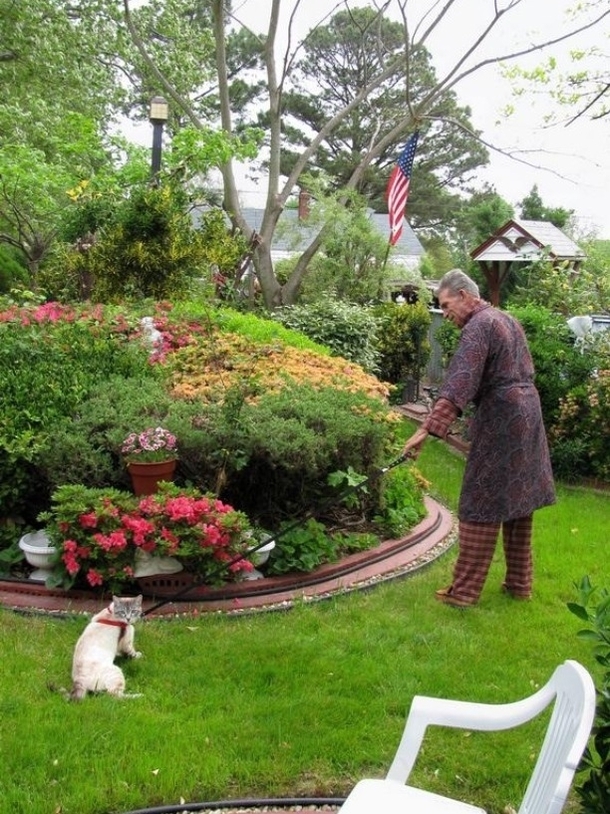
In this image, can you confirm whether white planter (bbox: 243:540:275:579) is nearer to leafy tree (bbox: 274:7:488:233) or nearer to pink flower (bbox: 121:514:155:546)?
pink flower (bbox: 121:514:155:546)

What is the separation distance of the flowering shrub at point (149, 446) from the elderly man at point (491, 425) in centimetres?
153

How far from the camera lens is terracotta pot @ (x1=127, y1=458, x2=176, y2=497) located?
4.80 meters

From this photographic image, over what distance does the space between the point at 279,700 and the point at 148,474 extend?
6.04ft

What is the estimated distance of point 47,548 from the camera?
15.1 feet

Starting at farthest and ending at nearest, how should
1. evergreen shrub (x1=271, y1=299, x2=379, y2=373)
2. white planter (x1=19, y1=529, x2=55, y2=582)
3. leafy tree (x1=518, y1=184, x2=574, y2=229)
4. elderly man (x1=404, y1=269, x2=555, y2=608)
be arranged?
1. leafy tree (x1=518, y1=184, x2=574, y2=229)
2. evergreen shrub (x1=271, y1=299, x2=379, y2=373)
3. white planter (x1=19, y1=529, x2=55, y2=582)
4. elderly man (x1=404, y1=269, x2=555, y2=608)

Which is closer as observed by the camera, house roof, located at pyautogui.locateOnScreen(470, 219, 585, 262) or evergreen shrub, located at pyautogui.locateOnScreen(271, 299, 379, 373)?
evergreen shrub, located at pyautogui.locateOnScreen(271, 299, 379, 373)

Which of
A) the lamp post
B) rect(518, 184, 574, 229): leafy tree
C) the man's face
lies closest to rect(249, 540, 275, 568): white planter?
the man's face

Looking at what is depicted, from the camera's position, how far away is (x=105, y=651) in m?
3.47

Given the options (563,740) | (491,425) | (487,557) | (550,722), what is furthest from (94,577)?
(563,740)

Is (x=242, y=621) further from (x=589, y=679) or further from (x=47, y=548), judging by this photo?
(x=589, y=679)

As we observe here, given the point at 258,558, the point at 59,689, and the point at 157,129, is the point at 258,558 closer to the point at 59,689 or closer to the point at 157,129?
the point at 59,689

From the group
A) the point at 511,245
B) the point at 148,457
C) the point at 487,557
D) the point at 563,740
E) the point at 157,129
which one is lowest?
the point at 487,557

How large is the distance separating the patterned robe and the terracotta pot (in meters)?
1.75

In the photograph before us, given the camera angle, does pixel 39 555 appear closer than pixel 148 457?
Yes
